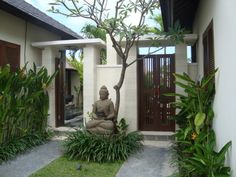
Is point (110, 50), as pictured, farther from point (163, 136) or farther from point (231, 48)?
point (231, 48)

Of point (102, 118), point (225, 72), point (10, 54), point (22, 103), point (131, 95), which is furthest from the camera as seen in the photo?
point (131, 95)

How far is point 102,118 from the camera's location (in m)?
7.55

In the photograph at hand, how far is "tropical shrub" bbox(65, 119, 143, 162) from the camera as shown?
6.72 m

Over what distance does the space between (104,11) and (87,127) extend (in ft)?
9.54

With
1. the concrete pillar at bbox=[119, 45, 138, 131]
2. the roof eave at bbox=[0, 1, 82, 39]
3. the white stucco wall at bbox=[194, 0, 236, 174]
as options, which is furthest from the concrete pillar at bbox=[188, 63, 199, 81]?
the roof eave at bbox=[0, 1, 82, 39]

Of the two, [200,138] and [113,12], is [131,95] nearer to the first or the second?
[113,12]

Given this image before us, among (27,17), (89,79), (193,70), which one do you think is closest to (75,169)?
(89,79)

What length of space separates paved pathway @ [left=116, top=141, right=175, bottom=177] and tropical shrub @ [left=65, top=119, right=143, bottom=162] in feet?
0.89

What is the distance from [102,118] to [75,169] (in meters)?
1.72

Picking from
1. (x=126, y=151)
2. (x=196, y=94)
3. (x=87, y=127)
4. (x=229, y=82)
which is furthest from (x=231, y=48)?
(x=87, y=127)

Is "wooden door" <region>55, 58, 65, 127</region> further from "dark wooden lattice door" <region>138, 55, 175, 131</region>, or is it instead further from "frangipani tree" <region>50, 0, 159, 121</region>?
"frangipani tree" <region>50, 0, 159, 121</region>

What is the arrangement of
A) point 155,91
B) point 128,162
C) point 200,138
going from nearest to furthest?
point 200,138
point 128,162
point 155,91

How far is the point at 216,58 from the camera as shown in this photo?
5059 mm

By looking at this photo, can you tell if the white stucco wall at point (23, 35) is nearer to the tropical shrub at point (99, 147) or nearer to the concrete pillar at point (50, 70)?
the concrete pillar at point (50, 70)
